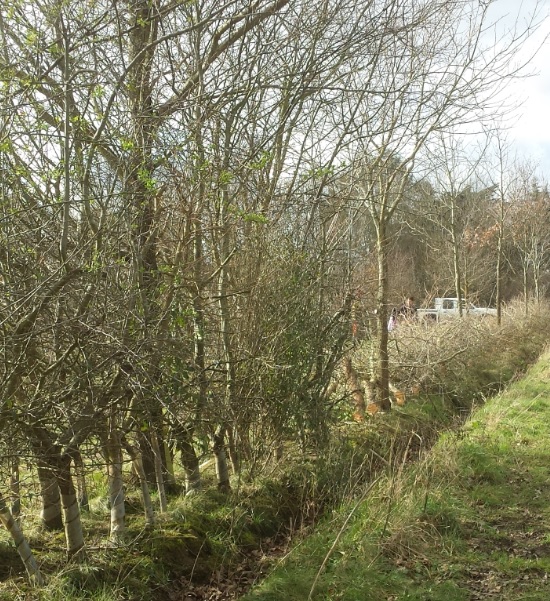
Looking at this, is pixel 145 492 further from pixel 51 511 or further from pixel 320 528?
pixel 320 528

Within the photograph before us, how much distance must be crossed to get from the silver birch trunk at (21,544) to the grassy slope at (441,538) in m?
1.60

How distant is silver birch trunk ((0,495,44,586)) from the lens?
3893 millimetres

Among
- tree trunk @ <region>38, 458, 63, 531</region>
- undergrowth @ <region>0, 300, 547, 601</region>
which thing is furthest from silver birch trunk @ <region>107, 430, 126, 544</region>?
tree trunk @ <region>38, 458, 63, 531</region>

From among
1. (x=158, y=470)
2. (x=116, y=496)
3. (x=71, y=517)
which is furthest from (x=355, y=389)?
(x=71, y=517)

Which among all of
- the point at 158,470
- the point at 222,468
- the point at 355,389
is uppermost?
the point at 355,389

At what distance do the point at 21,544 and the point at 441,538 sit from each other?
355 cm

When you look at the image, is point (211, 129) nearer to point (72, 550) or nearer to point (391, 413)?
point (72, 550)

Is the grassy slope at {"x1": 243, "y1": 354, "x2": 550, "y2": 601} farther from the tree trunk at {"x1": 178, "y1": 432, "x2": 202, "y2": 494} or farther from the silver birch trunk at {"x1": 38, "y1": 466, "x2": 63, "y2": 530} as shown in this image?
the silver birch trunk at {"x1": 38, "y1": 466, "x2": 63, "y2": 530}

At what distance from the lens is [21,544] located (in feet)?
13.3

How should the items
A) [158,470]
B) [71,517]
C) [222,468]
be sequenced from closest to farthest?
[71,517], [158,470], [222,468]

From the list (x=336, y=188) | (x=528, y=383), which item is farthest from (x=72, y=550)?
(x=528, y=383)

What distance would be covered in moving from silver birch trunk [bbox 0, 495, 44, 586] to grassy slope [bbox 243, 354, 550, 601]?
1.60 meters

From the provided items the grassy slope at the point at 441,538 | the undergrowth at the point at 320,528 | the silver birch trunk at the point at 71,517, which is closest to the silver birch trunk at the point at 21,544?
the undergrowth at the point at 320,528

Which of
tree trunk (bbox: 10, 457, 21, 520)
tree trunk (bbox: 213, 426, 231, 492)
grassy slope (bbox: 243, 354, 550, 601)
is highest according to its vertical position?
tree trunk (bbox: 10, 457, 21, 520)
